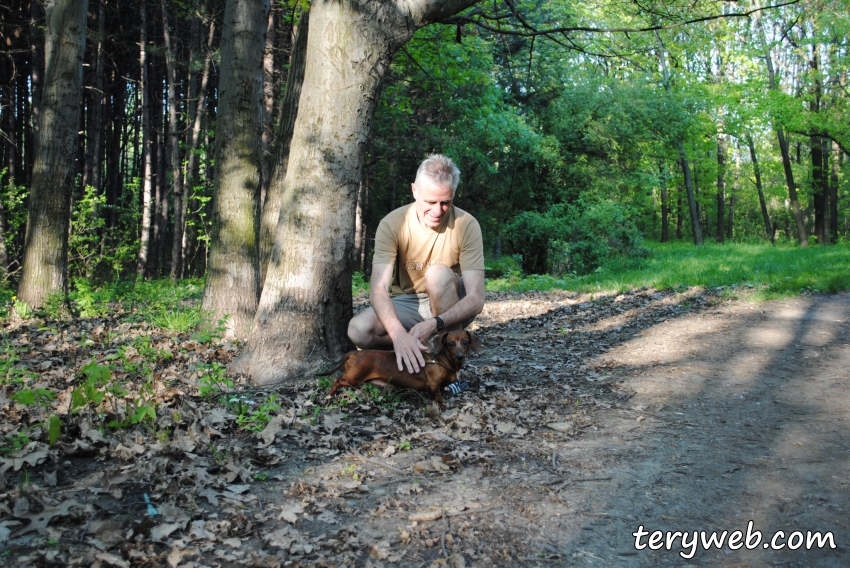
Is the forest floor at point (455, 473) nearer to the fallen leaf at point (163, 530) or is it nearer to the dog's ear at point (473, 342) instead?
the fallen leaf at point (163, 530)

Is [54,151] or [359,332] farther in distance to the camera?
[54,151]

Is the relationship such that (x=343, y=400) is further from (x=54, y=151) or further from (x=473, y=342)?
(x=54, y=151)

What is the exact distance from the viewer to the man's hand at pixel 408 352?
13.5 feet

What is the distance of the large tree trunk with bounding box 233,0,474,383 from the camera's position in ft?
14.8

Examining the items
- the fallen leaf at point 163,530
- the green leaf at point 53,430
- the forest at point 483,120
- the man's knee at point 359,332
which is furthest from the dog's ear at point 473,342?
the forest at point 483,120

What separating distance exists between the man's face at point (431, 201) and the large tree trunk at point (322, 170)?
0.57m

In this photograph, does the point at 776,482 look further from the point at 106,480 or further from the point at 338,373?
the point at 106,480

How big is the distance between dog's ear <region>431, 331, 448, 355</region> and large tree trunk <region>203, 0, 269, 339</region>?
2.74 m

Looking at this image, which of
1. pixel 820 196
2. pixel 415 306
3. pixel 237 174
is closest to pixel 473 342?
pixel 415 306

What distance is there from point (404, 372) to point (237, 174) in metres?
3.51

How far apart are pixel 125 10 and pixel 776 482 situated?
24152 mm

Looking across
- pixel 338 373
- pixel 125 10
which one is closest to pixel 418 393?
pixel 338 373

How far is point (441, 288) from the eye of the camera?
15.2ft

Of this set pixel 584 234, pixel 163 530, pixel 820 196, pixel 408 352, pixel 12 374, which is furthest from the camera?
pixel 820 196
